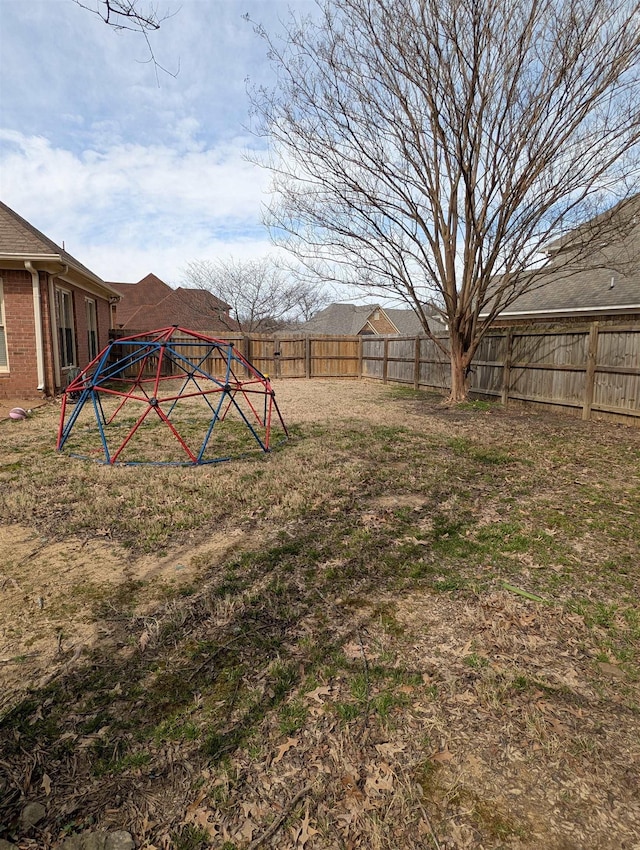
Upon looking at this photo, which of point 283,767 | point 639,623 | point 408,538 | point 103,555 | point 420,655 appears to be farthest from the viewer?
point 408,538

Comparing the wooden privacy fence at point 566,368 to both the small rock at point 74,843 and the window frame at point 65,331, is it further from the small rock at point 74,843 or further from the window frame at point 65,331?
the window frame at point 65,331

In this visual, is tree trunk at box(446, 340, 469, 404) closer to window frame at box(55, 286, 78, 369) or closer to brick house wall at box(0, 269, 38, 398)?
window frame at box(55, 286, 78, 369)

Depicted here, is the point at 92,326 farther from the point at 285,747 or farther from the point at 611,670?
the point at 611,670

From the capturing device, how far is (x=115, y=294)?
16.7 m

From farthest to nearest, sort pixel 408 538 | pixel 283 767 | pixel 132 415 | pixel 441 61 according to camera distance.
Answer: pixel 132 415, pixel 441 61, pixel 408 538, pixel 283 767

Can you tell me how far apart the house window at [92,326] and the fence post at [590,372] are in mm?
13025

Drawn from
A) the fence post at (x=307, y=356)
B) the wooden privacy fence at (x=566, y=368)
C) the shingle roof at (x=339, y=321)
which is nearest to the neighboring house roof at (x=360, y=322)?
the shingle roof at (x=339, y=321)

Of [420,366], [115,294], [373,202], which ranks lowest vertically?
[420,366]

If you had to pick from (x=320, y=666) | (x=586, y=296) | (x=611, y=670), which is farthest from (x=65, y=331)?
(x=586, y=296)

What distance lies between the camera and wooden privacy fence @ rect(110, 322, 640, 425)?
8766 mm

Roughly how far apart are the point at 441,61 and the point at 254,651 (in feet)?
33.9

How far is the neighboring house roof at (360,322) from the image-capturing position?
43.5m

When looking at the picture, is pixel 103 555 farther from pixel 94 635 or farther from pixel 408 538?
pixel 408 538

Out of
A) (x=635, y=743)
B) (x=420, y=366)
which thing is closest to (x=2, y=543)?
(x=635, y=743)
